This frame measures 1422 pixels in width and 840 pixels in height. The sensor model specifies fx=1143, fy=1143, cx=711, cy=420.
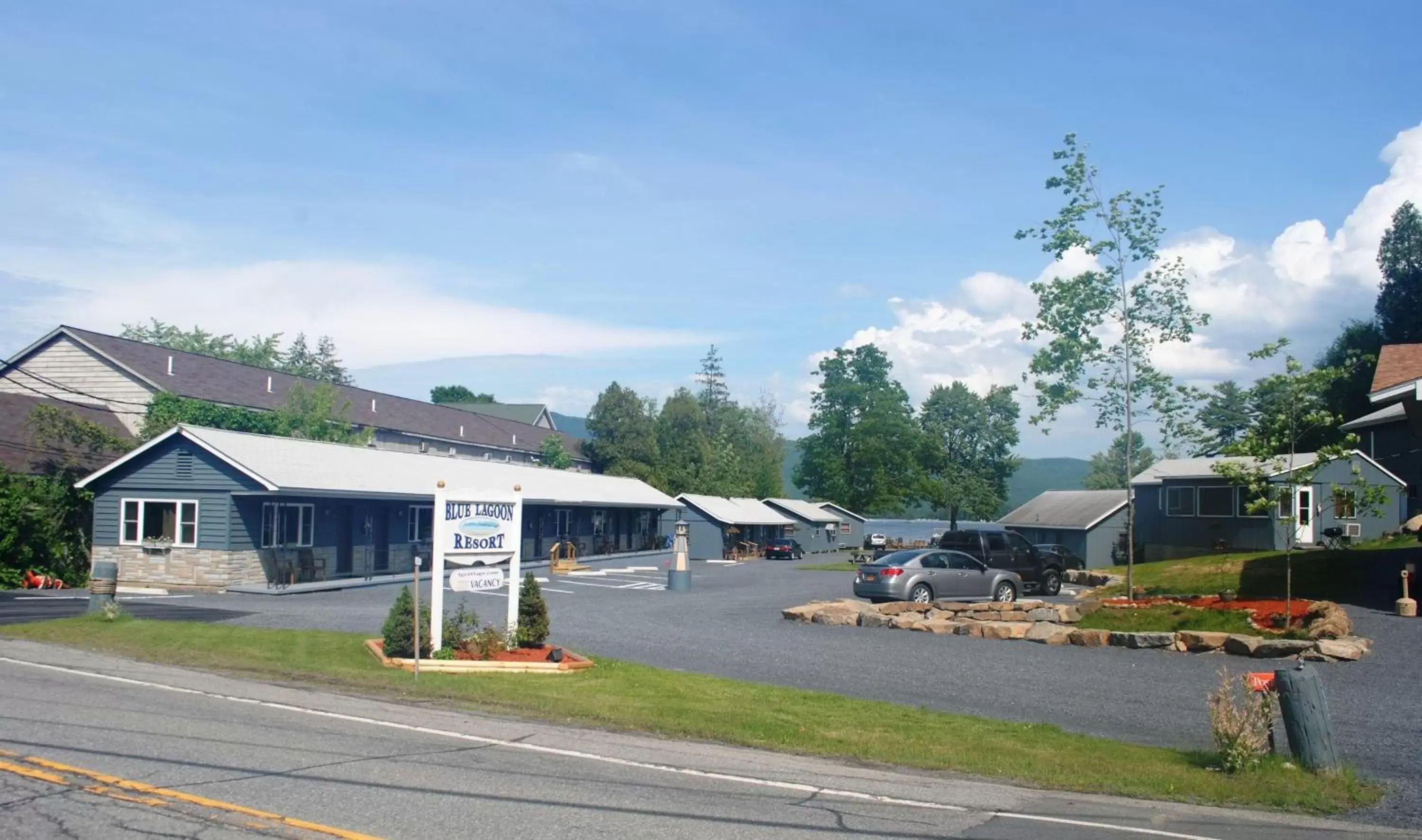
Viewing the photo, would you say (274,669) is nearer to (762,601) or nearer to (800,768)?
(800,768)

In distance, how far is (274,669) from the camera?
15242mm

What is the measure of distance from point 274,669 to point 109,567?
24.2 ft

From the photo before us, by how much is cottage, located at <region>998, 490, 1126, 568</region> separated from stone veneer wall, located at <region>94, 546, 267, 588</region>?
36.0 meters

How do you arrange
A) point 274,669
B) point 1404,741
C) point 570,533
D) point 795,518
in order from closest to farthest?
point 1404,741
point 274,669
point 570,533
point 795,518

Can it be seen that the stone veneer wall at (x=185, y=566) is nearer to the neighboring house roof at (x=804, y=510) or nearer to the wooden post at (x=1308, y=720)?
the wooden post at (x=1308, y=720)

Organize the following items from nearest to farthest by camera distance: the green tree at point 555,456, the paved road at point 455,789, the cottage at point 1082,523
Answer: the paved road at point 455,789, the cottage at point 1082,523, the green tree at point 555,456

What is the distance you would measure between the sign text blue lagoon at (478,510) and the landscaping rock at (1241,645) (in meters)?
12.1

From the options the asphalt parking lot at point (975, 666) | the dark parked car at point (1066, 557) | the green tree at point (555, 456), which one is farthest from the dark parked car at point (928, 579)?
the green tree at point (555, 456)

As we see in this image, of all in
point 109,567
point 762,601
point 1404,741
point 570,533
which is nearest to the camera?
point 1404,741

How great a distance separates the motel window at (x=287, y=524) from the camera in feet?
103

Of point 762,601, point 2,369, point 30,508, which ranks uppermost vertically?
point 2,369

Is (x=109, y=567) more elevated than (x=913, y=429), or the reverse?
(x=913, y=429)

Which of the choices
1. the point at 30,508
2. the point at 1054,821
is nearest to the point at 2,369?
the point at 30,508

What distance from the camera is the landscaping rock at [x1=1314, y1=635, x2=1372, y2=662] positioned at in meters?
17.6
